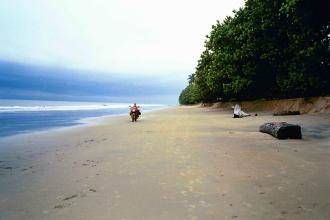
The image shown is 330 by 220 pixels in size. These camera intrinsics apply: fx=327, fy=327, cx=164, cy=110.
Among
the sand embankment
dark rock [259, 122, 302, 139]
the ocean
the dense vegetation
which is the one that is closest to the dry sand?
dark rock [259, 122, 302, 139]

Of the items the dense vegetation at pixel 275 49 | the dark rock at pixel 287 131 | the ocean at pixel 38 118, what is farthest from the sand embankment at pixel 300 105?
the ocean at pixel 38 118

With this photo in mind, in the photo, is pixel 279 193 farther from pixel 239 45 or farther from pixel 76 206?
pixel 239 45

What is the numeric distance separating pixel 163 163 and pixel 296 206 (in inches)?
159

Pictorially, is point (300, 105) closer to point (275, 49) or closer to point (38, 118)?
point (275, 49)

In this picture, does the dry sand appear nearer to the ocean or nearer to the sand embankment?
the ocean

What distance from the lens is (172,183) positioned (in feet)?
21.6

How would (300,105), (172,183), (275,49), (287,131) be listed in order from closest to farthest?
(172,183) → (287,131) → (300,105) → (275,49)

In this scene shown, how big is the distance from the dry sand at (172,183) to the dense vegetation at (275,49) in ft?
54.3

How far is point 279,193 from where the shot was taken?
18.7 ft

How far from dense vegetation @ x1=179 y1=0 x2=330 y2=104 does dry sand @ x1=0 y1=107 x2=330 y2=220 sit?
54.3 feet

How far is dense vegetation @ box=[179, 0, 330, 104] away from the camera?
83.7ft

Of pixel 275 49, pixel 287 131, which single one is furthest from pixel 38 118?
pixel 287 131

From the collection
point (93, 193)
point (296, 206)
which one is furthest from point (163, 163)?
point (296, 206)

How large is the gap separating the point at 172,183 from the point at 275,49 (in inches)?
1064
